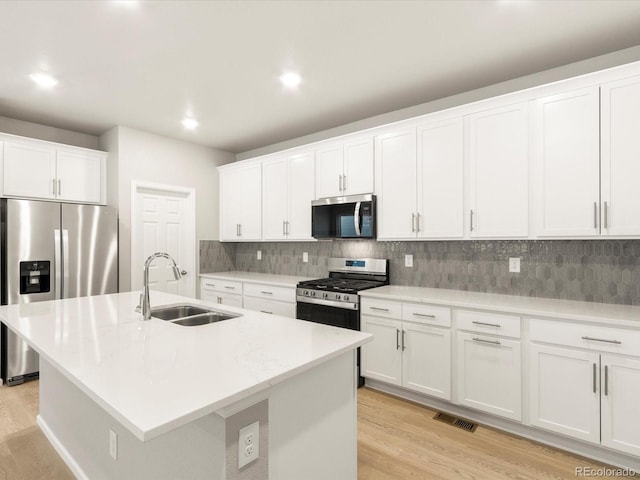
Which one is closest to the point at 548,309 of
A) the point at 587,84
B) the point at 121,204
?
the point at 587,84

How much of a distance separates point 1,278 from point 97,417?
238 cm

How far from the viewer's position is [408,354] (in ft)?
9.38

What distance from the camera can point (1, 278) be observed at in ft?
10.6

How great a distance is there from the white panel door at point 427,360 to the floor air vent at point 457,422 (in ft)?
0.51

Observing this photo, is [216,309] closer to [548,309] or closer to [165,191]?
[548,309]

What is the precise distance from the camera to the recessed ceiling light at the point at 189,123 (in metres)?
3.89

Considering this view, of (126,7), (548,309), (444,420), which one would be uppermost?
(126,7)

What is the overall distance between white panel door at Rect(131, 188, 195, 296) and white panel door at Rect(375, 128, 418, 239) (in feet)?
8.72

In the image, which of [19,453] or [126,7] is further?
[19,453]

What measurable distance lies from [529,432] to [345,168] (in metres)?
2.65

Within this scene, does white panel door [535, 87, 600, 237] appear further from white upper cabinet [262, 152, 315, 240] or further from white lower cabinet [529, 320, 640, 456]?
white upper cabinet [262, 152, 315, 240]

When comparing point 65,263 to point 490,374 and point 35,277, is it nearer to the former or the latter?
point 35,277

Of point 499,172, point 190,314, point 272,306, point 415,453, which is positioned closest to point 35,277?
point 190,314

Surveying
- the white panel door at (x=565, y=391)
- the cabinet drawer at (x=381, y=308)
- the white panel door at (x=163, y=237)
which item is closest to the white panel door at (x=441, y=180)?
the cabinet drawer at (x=381, y=308)
